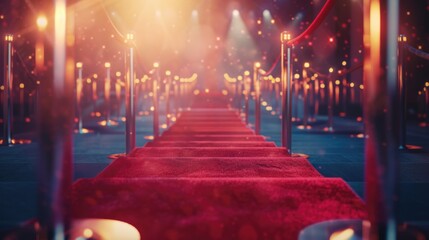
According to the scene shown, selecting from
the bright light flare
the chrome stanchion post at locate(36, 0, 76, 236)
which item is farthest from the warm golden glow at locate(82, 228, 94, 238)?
the bright light flare

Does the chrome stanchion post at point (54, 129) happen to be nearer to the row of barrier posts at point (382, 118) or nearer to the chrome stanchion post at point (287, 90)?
the row of barrier posts at point (382, 118)

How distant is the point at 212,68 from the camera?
2625 centimetres

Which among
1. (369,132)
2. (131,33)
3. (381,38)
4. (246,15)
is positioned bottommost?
(369,132)

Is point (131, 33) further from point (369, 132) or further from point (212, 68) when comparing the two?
point (212, 68)

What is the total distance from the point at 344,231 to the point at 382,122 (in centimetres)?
44

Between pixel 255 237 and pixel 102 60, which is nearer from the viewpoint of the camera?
pixel 255 237

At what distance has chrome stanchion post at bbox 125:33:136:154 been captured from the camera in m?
3.53

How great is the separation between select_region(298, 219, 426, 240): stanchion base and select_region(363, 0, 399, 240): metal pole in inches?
5.4

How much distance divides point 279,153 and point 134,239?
6.90 ft

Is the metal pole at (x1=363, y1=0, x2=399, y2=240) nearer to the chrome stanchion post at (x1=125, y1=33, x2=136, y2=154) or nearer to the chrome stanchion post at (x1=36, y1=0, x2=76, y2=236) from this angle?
the chrome stanchion post at (x1=36, y1=0, x2=76, y2=236)

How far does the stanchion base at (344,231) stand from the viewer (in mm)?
1526

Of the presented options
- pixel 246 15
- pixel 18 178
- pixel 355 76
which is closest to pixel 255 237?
pixel 18 178

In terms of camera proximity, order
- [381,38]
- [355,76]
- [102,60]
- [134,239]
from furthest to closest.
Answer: [355,76], [102,60], [134,239], [381,38]

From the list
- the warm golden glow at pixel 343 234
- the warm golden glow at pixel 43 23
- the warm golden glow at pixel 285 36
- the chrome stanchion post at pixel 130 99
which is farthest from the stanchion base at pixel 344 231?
the warm golden glow at pixel 285 36
